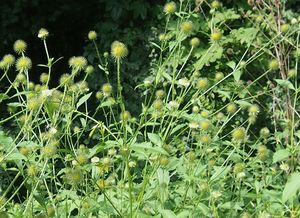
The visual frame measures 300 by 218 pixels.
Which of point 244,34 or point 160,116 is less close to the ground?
point 160,116

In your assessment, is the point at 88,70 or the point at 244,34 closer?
the point at 88,70

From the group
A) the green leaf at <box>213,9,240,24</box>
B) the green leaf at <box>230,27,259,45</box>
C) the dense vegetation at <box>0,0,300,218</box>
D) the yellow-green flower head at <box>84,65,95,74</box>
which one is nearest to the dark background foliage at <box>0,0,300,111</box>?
the dense vegetation at <box>0,0,300,218</box>

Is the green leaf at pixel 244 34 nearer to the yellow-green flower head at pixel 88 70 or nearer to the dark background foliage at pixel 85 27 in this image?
the dark background foliage at pixel 85 27

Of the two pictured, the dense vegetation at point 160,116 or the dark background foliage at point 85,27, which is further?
the dark background foliage at point 85,27

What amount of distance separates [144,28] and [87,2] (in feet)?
1.77

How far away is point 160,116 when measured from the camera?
2125 millimetres

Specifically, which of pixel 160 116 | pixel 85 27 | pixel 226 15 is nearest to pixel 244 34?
pixel 226 15

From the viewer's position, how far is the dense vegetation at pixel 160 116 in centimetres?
182

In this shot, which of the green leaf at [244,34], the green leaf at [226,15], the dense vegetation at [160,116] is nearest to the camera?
the dense vegetation at [160,116]

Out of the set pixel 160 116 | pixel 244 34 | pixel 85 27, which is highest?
pixel 160 116

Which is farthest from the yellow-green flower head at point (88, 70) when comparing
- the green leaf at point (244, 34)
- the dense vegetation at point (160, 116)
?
the green leaf at point (244, 34)

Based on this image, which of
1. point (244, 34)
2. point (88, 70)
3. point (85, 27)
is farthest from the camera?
point (85, 27)

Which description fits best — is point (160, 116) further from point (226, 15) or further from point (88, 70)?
point (226, 15)

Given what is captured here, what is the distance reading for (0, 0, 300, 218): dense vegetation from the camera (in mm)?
1817
